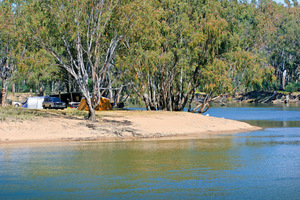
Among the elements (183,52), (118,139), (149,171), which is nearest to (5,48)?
(183,52)

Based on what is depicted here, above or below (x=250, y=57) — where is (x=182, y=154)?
below

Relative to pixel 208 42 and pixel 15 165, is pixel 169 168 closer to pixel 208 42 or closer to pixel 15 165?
pixel 15 165

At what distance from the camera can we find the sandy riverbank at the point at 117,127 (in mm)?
30438

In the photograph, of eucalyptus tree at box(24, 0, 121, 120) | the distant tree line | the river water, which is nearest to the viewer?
the river water

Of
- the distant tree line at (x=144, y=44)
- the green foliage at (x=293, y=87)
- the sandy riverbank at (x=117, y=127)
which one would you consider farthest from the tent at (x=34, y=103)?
the green foliage at (x=293, y=87)

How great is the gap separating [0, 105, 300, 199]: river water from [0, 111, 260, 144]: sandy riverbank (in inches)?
102

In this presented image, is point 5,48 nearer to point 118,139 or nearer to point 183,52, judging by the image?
point 183,52

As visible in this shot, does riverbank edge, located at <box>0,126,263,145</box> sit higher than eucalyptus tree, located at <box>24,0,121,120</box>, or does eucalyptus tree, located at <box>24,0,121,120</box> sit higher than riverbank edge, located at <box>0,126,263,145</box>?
eucalyptus tree, located at <box>24,0,121,120</box>

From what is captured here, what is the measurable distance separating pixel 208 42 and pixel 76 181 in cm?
3199

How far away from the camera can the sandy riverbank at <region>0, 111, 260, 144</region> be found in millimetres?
30438

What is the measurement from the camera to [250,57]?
46.4 metres

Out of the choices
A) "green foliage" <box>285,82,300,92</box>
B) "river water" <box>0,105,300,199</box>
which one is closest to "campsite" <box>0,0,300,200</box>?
"river water" <box>0,105,300,199</box>

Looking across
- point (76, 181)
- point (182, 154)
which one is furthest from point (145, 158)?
point (76, 181)

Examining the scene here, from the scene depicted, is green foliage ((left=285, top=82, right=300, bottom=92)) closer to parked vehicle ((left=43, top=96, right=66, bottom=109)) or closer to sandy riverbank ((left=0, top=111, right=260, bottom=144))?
sandy riverbank ((left=0, top=111, right=260, bottom=144))
